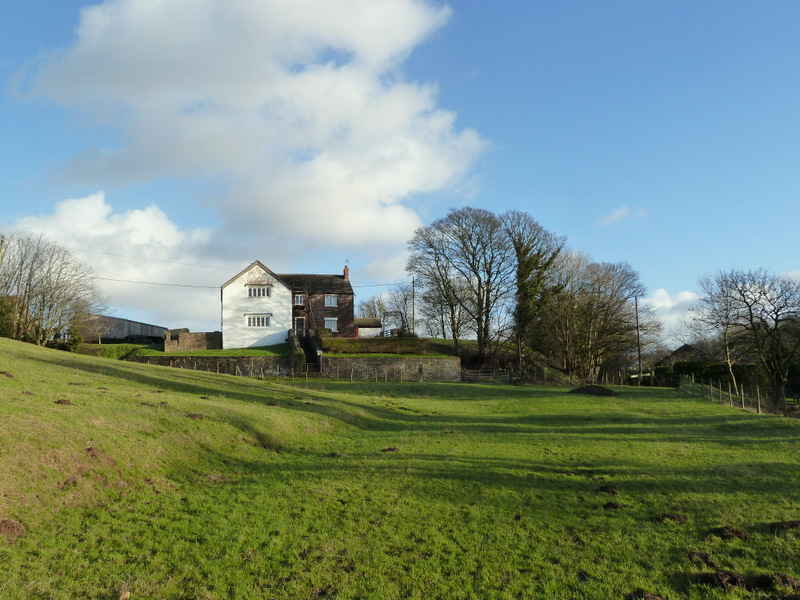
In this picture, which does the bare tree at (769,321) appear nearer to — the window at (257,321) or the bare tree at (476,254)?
the bare tree at (476,254)

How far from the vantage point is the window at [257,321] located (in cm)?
6481

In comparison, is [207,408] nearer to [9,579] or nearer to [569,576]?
[9,579]

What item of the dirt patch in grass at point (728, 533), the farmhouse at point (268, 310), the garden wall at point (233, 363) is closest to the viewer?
the dirt patch in grass at point (728, 533)

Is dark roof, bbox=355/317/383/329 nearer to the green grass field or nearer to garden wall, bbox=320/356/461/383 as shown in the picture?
garden wall, bbox=320/356/461/383

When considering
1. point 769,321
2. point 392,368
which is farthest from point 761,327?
point 392,368

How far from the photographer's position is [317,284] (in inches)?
2827

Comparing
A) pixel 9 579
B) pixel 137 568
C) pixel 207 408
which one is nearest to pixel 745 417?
pixel 207 408

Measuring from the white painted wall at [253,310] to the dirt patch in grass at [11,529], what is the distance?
56.3 meters

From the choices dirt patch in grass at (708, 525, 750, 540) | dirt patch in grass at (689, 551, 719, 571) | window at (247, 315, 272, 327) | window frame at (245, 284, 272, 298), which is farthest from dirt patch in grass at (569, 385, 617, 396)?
window frame at (245, 284, 272, 298)

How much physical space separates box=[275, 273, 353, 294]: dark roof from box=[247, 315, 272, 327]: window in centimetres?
597

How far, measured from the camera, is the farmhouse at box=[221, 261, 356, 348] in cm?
6438

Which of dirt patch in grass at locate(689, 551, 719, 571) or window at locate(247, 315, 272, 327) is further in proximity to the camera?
window at locate(247, 315, 272, 327)

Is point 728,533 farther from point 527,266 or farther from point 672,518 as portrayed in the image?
point 527,266

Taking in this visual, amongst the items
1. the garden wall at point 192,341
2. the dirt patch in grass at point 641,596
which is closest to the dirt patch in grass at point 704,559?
the dirt patch in grass at point 641,596
